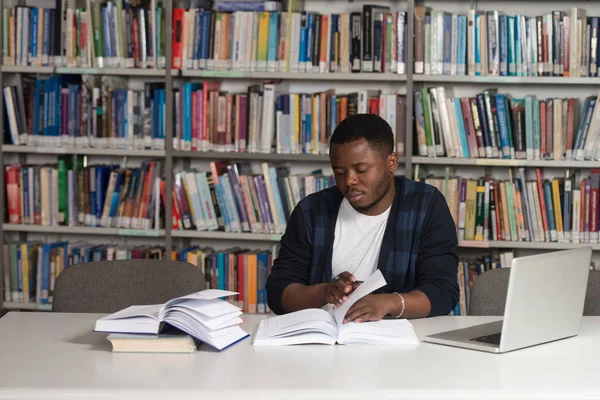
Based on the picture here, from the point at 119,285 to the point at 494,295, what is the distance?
1.07m

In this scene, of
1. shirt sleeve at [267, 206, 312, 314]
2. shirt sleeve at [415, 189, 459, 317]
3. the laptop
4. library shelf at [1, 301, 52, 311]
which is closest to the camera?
the laptop

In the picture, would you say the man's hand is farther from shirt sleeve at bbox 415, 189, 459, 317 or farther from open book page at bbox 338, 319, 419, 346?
shirt sleeve at bbox 415, 189, 459, 317

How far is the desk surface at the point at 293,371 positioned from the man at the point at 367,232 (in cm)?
46

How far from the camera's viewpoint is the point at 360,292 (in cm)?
199

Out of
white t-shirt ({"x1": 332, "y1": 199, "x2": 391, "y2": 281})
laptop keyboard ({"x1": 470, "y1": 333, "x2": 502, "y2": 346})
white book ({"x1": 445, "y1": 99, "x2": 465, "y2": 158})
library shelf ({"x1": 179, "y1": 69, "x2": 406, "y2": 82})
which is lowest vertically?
laptop keyboard ({"x1": 470, "y1": 333, "x2": 502, "y2": 346})

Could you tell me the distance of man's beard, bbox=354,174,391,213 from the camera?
2.43 m

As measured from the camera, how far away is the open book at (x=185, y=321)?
1.86m

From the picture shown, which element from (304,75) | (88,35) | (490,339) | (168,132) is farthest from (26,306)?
(490,339)

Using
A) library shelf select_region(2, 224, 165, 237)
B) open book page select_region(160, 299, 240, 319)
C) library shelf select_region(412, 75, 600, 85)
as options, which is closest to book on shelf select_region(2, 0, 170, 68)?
library shelf select_region(2, 224, 165, 237)

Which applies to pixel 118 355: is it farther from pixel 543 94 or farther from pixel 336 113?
pixel 543 94

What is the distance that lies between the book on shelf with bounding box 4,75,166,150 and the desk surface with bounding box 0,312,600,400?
1998 mm

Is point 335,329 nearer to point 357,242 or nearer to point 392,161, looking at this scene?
point 357,242

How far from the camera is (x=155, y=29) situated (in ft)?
12.6

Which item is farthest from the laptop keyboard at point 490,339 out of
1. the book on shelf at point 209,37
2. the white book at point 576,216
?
the book on shelf at point 209,37
